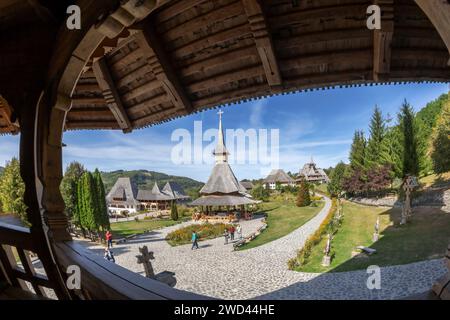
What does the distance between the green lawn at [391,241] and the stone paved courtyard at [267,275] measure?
1154mm

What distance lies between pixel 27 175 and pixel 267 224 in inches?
1063

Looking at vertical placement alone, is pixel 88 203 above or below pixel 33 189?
below

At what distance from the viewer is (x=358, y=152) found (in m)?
40.9

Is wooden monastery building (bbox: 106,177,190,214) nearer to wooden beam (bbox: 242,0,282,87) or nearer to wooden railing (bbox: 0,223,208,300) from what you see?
wooden railing (bbox: 0,223,208,300)

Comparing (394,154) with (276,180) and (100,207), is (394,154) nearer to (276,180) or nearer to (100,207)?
(100,207)

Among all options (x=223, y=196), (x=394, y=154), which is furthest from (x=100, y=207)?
(x=394, y=154)

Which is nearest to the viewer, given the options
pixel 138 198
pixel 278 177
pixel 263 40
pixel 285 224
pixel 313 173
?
pixel 263 40

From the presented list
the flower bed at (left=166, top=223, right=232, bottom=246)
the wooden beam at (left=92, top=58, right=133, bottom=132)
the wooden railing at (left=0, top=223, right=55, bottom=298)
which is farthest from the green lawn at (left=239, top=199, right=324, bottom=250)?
the wooden railing at (left=0, top=223, right=55, bottom=298)

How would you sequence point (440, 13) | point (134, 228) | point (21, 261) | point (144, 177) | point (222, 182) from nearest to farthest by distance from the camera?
point (440, 13) → point (21, 261) → point (134, 228) → point (222, 182) → point (144, 177)

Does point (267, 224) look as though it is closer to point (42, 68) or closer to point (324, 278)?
point (324, 278)

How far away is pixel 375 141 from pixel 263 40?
135ft

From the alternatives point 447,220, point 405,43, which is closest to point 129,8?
point 405,43

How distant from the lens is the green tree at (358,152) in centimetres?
4003

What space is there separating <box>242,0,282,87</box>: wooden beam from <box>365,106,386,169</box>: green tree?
35.4 metres
